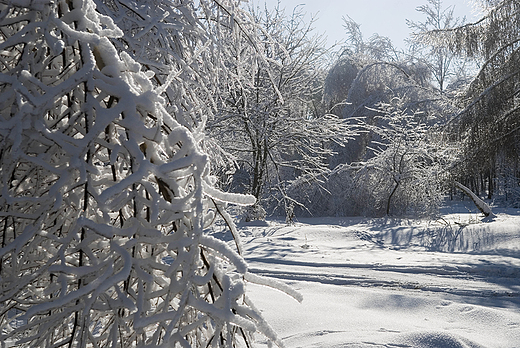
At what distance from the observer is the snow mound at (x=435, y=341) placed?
2.26 m

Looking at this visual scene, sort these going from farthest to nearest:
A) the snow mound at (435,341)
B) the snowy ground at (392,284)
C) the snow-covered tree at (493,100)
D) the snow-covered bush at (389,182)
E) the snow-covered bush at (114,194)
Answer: the snow-covered bush at (389,182) → the snow-covered tree at (493,100) → the snowy ground at (392,284) → the snow mound at (435,341) → the snow-covered bush at (114,194)

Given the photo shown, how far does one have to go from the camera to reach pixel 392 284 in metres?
4.41

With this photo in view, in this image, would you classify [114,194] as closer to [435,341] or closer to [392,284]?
[435,341]

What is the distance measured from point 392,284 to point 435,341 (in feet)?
7.18

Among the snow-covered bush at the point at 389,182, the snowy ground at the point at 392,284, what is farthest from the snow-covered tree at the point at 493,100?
the snow-covered bush at the point at 389,182

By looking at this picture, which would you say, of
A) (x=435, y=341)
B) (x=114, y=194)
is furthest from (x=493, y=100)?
(x=114, y=194)

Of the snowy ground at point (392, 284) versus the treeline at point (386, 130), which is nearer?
the snowy ground at point (392, 284)

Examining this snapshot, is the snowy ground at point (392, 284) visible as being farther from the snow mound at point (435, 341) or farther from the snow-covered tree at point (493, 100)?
the snow-covered tree at point (493, 100)

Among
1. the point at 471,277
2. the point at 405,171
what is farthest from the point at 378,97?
the point at 471,277

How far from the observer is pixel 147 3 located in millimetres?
1918

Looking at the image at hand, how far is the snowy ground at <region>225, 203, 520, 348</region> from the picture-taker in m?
2.62

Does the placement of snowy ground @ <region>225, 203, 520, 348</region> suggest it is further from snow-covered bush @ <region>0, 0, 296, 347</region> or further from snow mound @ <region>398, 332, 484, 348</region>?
snow-covered bush @ <region>0, 0, 296, 347</region>

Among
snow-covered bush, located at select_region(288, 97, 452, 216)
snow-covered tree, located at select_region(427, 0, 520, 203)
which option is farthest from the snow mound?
snow-covered bush, located at select_region(288, 97, 452, 216)

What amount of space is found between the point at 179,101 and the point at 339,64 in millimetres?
16019
